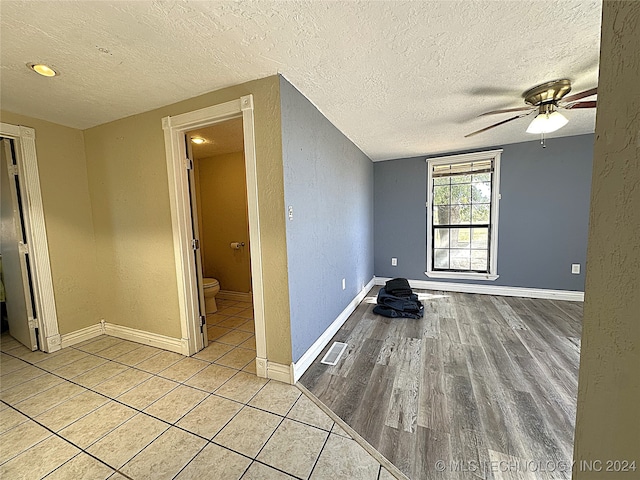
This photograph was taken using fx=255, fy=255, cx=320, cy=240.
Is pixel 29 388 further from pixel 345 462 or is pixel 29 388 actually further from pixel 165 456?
pixel 345 462

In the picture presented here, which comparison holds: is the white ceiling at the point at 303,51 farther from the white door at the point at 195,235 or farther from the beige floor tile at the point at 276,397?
the beige floor tile at the point at 276,397

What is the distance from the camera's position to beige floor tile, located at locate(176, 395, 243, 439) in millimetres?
1523

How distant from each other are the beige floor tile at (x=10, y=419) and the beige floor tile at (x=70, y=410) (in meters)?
0.09

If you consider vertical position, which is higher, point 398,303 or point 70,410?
point 398,303

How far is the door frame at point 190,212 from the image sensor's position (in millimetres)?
1852

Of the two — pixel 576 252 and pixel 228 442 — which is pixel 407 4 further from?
pixel 576 252

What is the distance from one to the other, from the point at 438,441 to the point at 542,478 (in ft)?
1.46

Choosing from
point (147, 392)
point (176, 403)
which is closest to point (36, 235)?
point (147, 392)

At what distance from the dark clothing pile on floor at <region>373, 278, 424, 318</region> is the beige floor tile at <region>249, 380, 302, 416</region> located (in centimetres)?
173

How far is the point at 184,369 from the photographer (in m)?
2.15

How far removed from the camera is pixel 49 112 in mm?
2275

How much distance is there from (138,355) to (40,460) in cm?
107

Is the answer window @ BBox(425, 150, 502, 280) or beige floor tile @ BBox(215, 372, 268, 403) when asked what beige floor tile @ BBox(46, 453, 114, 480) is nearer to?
beige floor tile @ BBox(215, 372, 268, 403)

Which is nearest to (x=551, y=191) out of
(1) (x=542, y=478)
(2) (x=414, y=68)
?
(2) (x=414, y=68)
